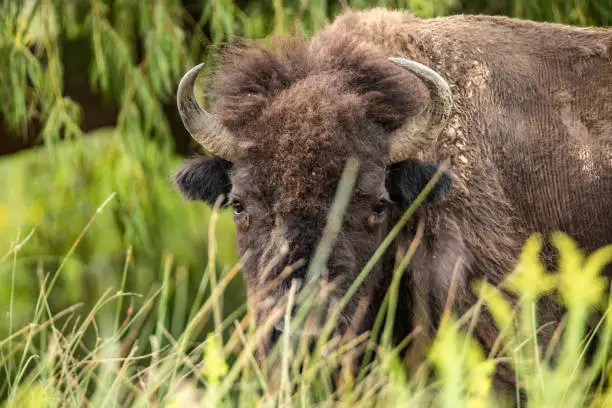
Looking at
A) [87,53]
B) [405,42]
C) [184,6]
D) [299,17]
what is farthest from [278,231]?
[87,53]

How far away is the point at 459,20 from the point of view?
19.2 feet

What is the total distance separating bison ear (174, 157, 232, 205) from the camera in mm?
5289

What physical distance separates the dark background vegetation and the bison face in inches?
68.5

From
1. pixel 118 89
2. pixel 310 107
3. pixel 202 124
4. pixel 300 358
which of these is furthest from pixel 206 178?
pixel 118 89

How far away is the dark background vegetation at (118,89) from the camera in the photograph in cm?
707

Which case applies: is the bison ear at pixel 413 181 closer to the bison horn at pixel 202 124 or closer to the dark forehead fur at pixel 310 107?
the dark forehead fur at pixel 310 107

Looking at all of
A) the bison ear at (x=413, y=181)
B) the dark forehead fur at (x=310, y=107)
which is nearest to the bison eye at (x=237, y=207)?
the dark forehead fur at (x=310, y=107)

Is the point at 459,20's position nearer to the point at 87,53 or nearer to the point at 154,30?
the point at 154,30

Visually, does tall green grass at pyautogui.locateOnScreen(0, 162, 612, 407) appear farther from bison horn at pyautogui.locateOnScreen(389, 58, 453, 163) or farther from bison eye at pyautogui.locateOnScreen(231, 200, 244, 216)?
bison eye at pyautogui.locateOnScreen(231, 200, 244, 216)

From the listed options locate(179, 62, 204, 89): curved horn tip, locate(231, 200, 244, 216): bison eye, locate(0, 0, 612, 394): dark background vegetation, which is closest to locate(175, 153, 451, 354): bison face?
locate(231, 200, 244, 216): bison eye

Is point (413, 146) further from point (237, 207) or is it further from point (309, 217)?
point (237, 207)

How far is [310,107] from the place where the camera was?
486cm

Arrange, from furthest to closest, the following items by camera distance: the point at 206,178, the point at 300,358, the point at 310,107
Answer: the point at 206,178
the point at 310,107
the point at 300,358

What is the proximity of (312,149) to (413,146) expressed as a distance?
A: 58cm
